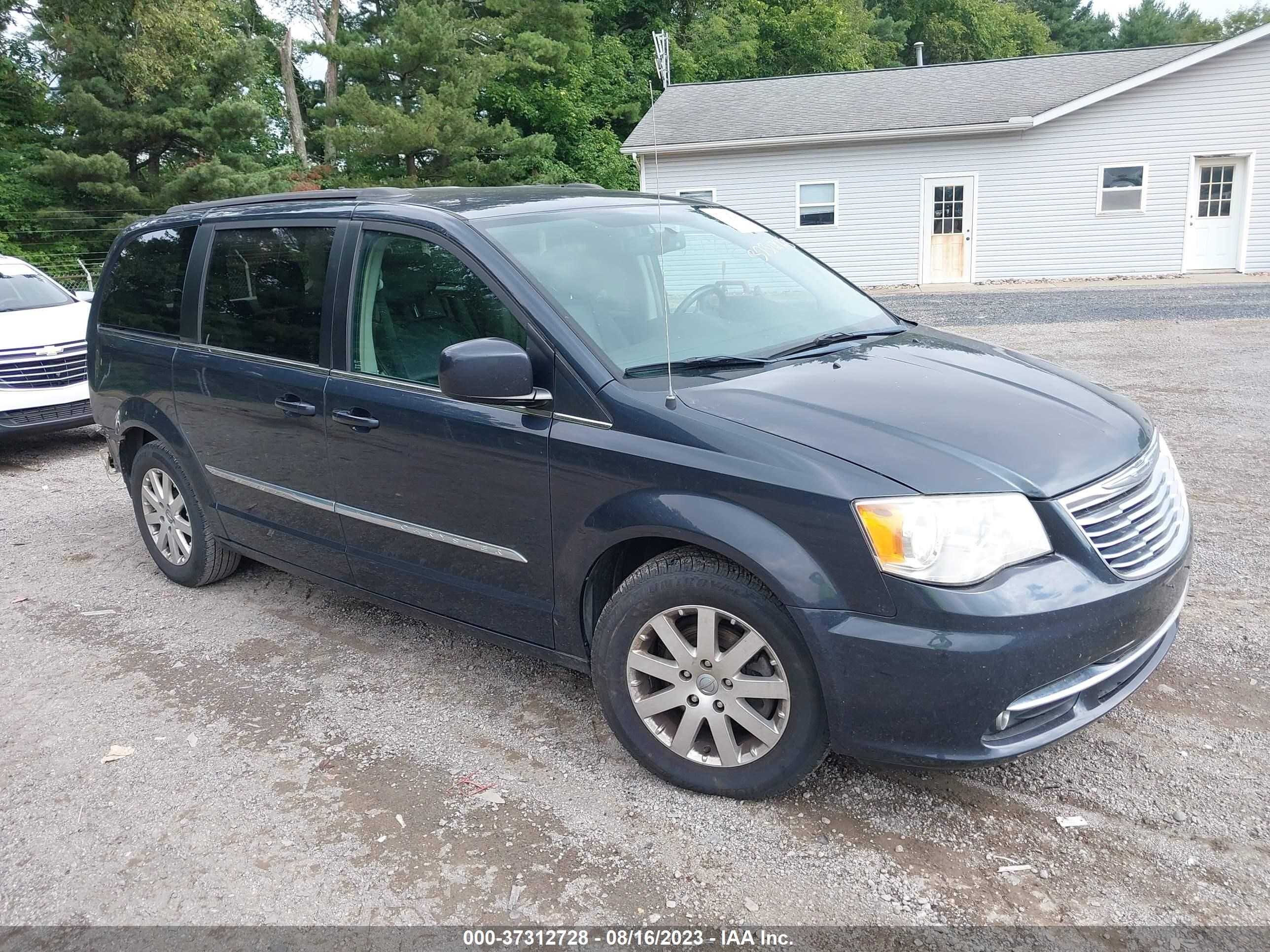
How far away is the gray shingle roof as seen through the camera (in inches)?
846

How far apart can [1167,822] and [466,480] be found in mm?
2410

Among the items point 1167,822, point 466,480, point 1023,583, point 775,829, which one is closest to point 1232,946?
point 1167,822

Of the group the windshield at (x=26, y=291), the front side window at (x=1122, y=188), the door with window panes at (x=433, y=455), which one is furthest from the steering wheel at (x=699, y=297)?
the front side window at (x=1122, y=188)

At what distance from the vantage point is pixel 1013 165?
2123 cm

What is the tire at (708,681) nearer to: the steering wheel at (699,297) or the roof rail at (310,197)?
the steering wheel at (699,297)

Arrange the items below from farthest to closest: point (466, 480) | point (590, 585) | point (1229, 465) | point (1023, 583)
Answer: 1. point (1229, 465)
2. point (466, 480)
3. point (590, 585)
4. point (1023, 583)

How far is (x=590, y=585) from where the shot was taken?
3.29 m

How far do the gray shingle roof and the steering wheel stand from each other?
17.8 meters

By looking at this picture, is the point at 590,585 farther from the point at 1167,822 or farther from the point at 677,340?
the point at 1167,822

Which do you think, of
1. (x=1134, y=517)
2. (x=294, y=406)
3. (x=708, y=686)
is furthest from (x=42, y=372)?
(x=1134, y=517)

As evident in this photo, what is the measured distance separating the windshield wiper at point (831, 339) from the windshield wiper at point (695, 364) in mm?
82

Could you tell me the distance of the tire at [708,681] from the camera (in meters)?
2.85

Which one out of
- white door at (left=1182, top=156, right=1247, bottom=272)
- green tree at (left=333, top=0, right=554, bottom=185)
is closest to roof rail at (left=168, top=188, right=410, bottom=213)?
white door at (left=1182, top=156, right=1247, bottom=272)

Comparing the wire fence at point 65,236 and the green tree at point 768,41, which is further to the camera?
the green tree at point 768,41
